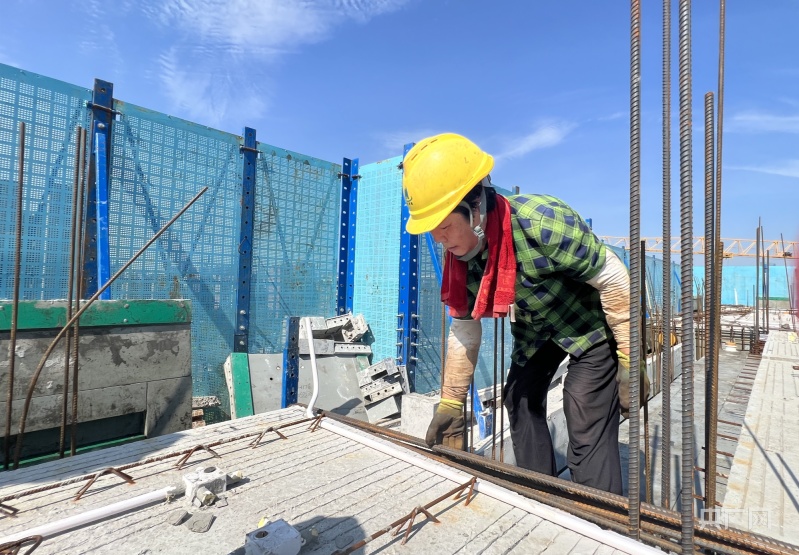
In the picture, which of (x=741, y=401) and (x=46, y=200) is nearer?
(x=46, y=200)

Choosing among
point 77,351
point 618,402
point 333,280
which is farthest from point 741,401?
point 77,351

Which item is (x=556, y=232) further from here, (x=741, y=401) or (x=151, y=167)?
(x=741, y=401)

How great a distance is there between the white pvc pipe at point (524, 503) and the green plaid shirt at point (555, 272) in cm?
86

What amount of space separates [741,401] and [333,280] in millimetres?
6546

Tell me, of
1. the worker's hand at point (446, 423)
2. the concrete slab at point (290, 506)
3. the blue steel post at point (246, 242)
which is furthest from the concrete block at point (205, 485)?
the blue steel post at point (246, 242)

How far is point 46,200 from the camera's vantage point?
3.66 meters

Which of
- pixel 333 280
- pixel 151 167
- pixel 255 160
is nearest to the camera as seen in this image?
pixel 151 167

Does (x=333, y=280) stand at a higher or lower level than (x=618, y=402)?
higher

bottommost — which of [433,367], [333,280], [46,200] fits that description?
[433,367]

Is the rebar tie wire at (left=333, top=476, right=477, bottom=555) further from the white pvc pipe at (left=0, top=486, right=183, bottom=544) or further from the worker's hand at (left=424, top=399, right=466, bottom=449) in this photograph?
the white pvc pipe at (left=0, top=486, right=183, bottom=544)

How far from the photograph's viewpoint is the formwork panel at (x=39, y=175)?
138 inches

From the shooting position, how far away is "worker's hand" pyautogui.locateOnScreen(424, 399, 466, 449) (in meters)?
2.48

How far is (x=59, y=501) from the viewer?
1719 mm

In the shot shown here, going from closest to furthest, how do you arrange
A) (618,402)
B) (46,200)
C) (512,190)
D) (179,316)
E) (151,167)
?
(618,402), (179,316), (46,200), (151,167), (512,190)
